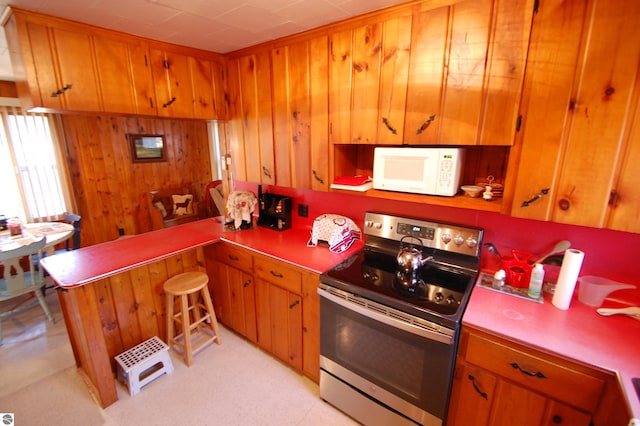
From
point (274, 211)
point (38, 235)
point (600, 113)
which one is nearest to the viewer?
point (600, 113)

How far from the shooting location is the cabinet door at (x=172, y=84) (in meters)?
2.12

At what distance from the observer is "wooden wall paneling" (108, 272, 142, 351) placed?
209cm

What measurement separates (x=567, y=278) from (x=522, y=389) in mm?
545

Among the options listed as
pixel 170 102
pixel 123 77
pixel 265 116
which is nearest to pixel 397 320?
pixel 265 116

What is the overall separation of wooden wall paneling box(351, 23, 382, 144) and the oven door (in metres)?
0.99

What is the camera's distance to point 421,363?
139cm

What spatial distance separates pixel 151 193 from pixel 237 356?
3.39 metres

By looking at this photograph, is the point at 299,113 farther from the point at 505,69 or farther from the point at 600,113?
the point at 600,113

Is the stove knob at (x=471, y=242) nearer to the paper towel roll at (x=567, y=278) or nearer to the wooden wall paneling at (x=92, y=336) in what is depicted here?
the paper towel roll at (x=567, y=278)

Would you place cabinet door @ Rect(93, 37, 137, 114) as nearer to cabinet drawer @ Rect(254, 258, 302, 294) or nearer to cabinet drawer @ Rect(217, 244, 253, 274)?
cabinet drawer @ Rect(217, 244, 253, 274)

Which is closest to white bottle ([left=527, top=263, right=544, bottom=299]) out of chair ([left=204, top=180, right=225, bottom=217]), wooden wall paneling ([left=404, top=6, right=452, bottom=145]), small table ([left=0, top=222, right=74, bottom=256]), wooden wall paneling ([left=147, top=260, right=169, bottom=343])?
wooden wall paneling ([left=404, top=6, right=452, bottom=145])

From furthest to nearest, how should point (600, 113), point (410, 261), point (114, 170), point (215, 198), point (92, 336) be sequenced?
1. point (215, 198)
2. point (114, 170)
3. point (92, 336)
4. point (410, 261)
5. point (600, 113)

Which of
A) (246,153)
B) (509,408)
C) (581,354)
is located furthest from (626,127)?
(246,153)

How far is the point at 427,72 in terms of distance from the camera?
59.3 inches
